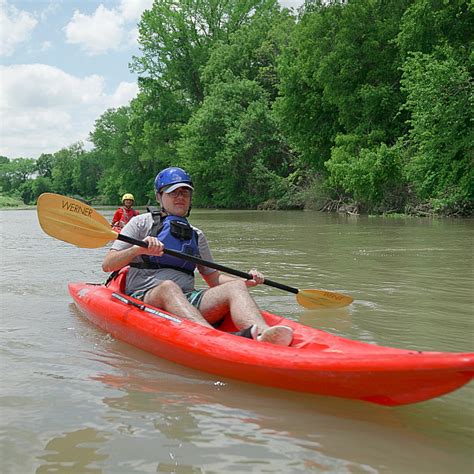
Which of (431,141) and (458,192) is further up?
(431,141)

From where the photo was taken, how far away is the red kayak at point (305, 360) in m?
2.25

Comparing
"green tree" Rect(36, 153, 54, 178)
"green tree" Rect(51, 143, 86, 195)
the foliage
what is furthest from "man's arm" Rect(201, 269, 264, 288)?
"green tree" Rect(36, 153, 54, 178)

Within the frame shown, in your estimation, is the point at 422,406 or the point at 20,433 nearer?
the point at 20,433

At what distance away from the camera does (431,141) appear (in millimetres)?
14500

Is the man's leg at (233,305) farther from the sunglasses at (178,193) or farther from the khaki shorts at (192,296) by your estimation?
the sunglasses at (178,193)

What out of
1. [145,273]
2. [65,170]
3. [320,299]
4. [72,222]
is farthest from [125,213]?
[65,170]

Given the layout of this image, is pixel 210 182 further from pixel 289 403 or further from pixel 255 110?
pixel 289 403

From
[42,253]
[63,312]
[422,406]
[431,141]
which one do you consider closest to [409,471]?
[422,406]

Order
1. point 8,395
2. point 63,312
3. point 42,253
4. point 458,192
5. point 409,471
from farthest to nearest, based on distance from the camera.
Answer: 1. point 458,192
2. point 42,253
3. point 63,312
4. point 8,395
5. point 409,471

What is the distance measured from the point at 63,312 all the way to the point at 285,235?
7.72m

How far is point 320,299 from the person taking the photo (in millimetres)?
4578

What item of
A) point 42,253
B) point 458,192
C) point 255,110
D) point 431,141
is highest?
point 255,110

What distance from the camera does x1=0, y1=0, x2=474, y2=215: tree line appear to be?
14.6 metres

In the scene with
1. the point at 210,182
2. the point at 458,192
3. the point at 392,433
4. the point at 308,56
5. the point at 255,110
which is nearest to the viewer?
the point at 392,433
